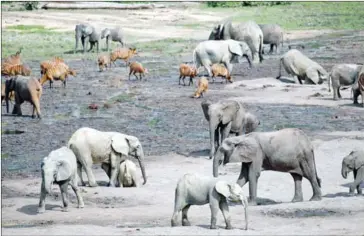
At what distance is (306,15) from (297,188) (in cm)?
4142

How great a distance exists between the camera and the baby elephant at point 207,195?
52.0 ft

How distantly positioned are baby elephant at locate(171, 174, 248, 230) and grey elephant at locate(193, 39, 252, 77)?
20758 millimetres

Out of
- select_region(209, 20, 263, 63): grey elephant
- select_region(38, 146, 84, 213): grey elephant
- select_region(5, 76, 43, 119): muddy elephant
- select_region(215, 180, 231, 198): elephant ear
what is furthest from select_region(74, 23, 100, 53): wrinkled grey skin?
select_region(215, 180, 231, 198): elephant ear

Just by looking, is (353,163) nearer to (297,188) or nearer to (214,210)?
(297,188)

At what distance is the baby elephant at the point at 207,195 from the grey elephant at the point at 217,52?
68.1ft

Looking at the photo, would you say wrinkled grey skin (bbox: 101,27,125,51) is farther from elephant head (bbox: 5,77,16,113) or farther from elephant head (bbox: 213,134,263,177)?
elephant head (bbox: 213,134,263,177)

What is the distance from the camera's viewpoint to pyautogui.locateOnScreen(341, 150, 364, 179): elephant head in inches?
752

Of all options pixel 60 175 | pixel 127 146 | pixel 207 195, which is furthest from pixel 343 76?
pixel 207 195

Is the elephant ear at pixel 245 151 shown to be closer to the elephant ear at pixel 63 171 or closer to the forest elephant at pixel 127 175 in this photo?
the forest elephant at pixel 127 175

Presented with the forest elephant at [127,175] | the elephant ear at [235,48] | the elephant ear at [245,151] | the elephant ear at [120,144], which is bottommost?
the elephant ear at [235,48]

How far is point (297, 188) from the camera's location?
61.3 ft

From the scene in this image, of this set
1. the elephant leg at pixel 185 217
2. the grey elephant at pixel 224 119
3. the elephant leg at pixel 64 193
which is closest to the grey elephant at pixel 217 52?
the grey elephant at pixel 224 119

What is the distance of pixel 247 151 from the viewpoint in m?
18.6

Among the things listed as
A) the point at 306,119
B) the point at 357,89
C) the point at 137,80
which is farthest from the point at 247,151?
the point at 137,80
